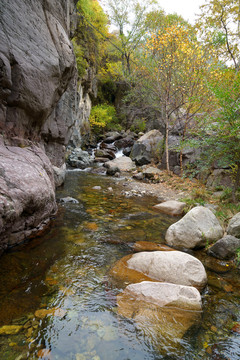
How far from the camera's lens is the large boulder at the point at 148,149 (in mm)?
15227

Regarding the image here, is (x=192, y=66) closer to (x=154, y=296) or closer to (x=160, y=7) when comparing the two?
(x=154, y=296)

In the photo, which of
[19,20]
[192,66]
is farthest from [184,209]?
[192,66]

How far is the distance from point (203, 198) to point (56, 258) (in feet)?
18.4

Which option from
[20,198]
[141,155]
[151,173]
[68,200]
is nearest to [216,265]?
[20,198]

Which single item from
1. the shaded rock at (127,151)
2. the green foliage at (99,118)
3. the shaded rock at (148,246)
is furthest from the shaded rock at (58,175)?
the green foliage at (99,118)

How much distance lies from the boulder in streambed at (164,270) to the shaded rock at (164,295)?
313mm

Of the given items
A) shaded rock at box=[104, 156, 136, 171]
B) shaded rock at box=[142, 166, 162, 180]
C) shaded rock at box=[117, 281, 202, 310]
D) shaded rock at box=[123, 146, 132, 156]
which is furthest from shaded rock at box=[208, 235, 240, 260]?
shaded rock at box=[123, 146, 132, 156]

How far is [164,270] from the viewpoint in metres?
3.17

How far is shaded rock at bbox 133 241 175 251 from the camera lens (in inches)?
164

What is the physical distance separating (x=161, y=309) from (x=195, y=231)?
2.27 metres

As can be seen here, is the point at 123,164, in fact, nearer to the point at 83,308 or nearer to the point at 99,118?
the point at 99,118

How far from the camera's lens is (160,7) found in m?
22.2

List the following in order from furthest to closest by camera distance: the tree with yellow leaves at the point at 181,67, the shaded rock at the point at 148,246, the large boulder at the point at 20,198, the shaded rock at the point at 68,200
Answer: the tree with yellow leaves at the point at 181,67, the shaded rock at the point at 68,200, the shaded rock at the point at 148,246, the large boulder at the point at 20,198

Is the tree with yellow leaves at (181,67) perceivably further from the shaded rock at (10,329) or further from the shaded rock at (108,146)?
the shaded rock at (10,329)
